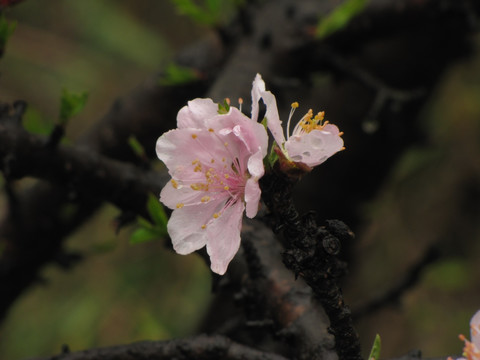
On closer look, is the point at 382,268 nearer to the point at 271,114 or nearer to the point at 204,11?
the point at 204,11

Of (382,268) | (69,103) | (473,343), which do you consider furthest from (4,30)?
(382,268)

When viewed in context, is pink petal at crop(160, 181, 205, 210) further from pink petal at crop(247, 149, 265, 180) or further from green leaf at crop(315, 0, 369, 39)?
green leaf at crop(315, 0, 369, 39)

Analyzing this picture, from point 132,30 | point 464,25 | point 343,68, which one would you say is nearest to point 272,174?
point 343,68

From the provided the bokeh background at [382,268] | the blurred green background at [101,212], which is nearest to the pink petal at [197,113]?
the bokeh background at [382,268]

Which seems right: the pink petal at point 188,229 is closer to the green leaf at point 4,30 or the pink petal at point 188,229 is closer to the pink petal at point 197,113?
the pink petal at point 197,113

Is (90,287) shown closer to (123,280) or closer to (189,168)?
(123,280)
